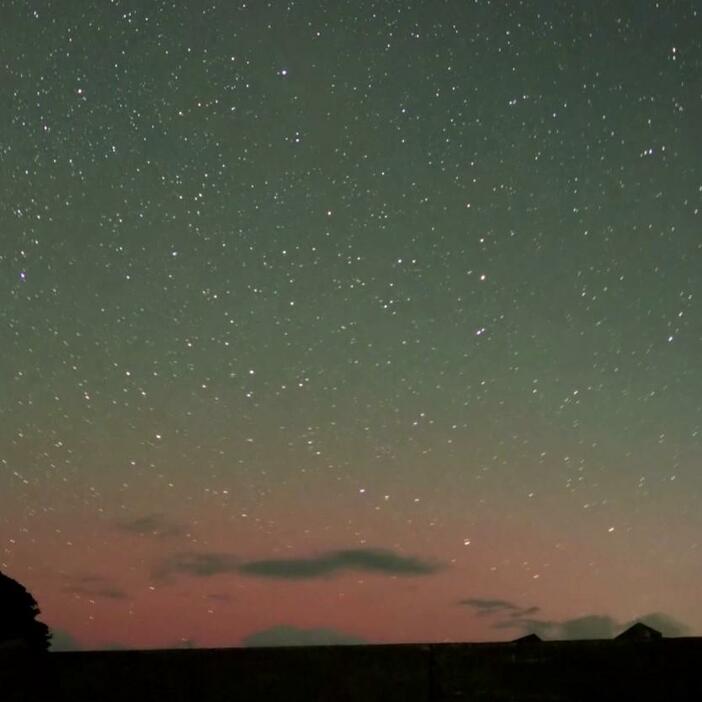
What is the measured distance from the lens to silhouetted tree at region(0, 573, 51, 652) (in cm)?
3103

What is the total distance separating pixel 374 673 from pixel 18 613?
28349 millimetres

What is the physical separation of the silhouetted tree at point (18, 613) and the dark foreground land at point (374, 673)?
26081mm

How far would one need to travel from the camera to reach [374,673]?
20.7 ft

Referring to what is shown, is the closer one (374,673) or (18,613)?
(374,673)

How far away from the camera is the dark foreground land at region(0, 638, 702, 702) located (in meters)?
6.17

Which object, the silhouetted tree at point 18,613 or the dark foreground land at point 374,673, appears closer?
the dark foreground land at point 374,673

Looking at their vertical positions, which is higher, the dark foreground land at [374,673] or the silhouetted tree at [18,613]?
the silhouetted tree at [18,613]

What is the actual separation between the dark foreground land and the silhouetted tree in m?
26.1

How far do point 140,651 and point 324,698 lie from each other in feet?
4.03

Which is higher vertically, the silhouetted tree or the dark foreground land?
the silhouetted tree

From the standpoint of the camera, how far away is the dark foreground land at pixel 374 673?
6168mm

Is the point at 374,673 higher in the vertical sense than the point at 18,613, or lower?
lower

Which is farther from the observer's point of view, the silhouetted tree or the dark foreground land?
the silhouetted tree

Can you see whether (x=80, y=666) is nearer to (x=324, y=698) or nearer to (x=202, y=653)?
(x=202, y=653)
